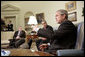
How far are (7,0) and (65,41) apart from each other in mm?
7749

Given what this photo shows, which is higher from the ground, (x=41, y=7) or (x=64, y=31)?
(x=41, y=7)

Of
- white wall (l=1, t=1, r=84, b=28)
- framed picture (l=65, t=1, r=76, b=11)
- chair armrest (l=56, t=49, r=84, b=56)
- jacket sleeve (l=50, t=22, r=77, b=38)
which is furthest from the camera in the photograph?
white wall (l=1, t=1, r=84, b=28)

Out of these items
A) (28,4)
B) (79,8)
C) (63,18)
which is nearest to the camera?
(63,18)

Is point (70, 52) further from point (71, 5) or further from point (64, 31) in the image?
point (71, 5)

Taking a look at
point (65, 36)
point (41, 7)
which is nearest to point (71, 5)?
point (41, 7)

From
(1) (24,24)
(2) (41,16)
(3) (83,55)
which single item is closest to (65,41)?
(3) (83,55)

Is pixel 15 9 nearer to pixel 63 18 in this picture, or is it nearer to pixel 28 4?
pixel 28 4

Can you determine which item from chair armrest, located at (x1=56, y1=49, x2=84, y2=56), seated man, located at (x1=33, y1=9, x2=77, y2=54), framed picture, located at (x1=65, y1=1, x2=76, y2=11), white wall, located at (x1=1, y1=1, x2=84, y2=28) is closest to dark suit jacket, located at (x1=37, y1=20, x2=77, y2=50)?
seated man, located at (x1=33, y1=9, x2=77, y2=54)

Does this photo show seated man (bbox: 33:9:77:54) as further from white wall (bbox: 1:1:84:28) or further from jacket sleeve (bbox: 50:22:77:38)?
white wall (bbox: 1:1:84:28)

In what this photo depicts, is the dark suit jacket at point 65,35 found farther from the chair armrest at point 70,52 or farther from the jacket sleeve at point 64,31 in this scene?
the chair armrest at point 70,52

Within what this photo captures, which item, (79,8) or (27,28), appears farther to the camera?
(27,28)

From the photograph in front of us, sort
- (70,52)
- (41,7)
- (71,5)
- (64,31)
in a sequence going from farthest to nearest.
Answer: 1. (41,7)
2. (71,5)
3. (64,31)
4. (70,52)

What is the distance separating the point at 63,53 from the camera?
1.62 metres

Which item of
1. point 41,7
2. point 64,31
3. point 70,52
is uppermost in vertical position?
point 41,7
